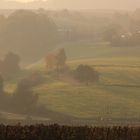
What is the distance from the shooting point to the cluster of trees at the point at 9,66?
4181 inches

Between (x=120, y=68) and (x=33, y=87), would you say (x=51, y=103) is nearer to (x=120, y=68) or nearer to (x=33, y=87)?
(x=33, y=87)

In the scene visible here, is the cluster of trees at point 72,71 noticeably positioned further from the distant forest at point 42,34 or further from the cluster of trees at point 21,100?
the distant forest at point 42,34

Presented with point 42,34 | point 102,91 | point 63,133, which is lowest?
point 63,133

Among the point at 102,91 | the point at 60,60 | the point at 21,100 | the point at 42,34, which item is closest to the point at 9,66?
the point at 60,60

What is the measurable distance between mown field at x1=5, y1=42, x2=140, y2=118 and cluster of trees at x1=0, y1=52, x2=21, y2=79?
340cm

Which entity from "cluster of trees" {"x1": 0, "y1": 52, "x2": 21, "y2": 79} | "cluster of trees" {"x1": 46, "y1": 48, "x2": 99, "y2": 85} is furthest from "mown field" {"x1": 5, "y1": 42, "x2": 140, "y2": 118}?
"cluster of trees" {"x1": 0, "y1": 52, "x2": 21, "y2": 79}

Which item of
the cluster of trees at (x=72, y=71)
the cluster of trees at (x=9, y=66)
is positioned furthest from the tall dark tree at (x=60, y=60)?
the cluster of trees at (x=9, y=66)

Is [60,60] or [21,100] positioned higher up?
[60,60]

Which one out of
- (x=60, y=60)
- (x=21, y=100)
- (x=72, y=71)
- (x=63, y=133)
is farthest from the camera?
(x=60, y=60)

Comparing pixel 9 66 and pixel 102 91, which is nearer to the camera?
pixel 102 91

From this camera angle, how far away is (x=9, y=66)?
109m

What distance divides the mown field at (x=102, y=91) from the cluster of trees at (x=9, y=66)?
3.40 meters

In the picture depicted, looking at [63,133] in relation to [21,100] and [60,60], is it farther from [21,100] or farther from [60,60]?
[60,60]

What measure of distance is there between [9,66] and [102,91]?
28.4 meters
